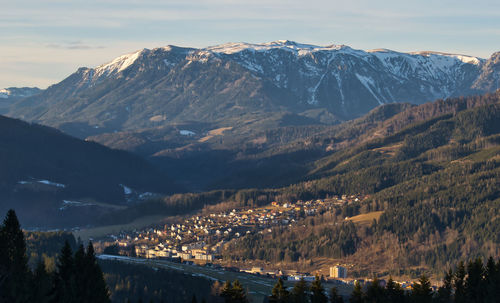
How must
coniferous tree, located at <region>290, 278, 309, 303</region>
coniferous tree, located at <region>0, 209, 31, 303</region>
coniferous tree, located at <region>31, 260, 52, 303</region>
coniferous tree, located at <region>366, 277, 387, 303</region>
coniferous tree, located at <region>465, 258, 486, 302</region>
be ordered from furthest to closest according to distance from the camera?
coniferous tree, located at <region>465, 258, 486, 302</region>
coniferous tree, located at <region>366, 277, 387, 303</region>
coniferous tree, located at <region>290, 278, 309, 303</region>
coniferous tree, located at <region>31, 260, 52, 303</region>
coniferous tree, located at <region>0, 209, 31, 303</region>

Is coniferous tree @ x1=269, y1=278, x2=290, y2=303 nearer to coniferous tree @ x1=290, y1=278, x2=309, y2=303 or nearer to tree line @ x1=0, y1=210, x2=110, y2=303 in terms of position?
coniferous tree @ x1=290, y1=278, x2=309, y2=303

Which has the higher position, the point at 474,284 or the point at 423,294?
the point at 474,284

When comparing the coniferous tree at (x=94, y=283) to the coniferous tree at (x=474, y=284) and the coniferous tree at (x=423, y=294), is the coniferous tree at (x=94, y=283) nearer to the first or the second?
the coniferous tree at (x=423, y=294)

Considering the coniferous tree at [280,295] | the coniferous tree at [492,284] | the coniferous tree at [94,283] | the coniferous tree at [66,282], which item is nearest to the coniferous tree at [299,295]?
the coniferous tree at [280,295]

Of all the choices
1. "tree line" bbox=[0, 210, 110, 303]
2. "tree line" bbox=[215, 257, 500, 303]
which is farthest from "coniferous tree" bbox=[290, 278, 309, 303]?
"tree line" bbox=[0, 210, 110, 303]

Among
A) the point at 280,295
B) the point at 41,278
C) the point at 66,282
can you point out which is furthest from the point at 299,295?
the point at 41,278

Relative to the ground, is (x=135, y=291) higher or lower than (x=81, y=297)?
lower

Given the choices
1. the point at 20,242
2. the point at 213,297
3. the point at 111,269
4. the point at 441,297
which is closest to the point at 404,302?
the point at 441,297

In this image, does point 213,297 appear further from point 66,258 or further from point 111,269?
point 66,258

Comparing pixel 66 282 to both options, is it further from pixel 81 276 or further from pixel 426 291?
pixel 426 291
